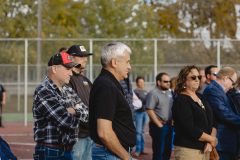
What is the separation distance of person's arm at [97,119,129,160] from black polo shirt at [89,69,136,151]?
0.17ft

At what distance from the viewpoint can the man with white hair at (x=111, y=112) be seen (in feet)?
20.5

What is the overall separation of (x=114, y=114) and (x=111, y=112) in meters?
0.10

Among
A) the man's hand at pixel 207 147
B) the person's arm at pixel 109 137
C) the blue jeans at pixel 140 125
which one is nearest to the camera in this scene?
the person's arm at pixel 109 137

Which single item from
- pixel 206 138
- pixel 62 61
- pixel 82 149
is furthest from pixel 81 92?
pixel 62 61

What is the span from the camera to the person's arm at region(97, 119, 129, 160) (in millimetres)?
6242

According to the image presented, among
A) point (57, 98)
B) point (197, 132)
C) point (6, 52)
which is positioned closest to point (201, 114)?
point (197, 132)

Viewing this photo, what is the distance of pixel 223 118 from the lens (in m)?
9.61

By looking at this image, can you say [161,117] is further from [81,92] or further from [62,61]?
[62,61]

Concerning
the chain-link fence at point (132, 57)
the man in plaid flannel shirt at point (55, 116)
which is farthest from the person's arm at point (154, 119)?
the chain-link fence at point (132, 57)

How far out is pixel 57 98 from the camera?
22.9ft

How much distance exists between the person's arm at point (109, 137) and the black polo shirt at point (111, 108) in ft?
0.17

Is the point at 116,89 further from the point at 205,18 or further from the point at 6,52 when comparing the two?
the point at 205,18

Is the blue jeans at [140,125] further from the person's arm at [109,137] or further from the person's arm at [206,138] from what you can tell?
the person's arm at [109,137]

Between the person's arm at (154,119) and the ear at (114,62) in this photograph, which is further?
the person's arm at (154,119)
